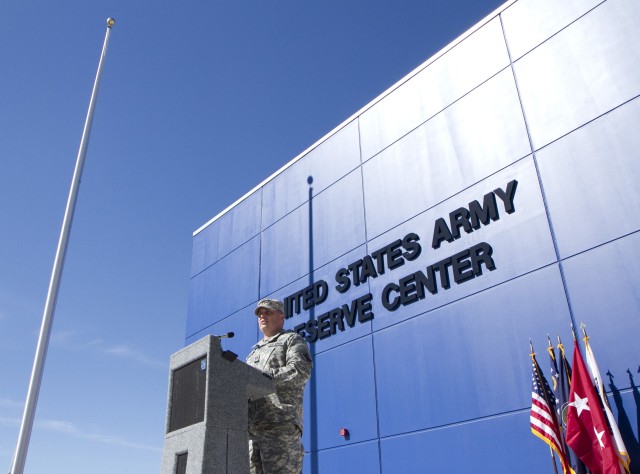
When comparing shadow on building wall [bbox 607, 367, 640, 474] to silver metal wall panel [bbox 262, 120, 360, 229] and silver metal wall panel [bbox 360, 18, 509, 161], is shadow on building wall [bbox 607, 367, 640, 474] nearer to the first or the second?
silver metal wall panel [bbox 360, 18, 509, 161]

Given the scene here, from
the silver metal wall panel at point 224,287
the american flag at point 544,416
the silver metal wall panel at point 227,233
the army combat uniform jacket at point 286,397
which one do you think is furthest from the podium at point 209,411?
the silver metal wall panel at point 227,233

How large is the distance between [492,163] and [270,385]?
14.9 ft

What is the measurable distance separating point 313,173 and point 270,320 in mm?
6148

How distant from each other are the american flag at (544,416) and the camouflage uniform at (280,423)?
8.43 feet

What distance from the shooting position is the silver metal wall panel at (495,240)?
19.6ft

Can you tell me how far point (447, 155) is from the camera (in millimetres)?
7324

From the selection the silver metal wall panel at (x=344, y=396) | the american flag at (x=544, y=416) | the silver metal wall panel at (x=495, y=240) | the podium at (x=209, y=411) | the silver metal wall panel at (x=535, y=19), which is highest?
the silver metal wall panel at (x=535, y=19)

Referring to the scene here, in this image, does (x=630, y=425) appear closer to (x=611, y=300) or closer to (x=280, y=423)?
(x=611, y=300)

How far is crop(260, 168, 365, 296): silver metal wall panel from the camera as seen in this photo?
8.54 metres

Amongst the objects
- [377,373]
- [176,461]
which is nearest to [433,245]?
[377,373]

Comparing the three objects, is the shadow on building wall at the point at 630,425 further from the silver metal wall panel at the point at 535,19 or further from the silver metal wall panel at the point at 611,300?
the silver metal wall panel at the point at 535,19

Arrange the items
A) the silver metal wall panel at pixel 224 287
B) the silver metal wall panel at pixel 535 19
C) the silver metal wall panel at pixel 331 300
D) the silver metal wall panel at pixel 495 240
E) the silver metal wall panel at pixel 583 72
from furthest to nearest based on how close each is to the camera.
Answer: the silver metal wall panel at pixel 224 287, the silver metal wall panel at pixel 331 300, the silver metal wall panel at pixel 535 19, the silver metal wall panel at pixel 495 240, the silver metal wall panel at pixel 583 72

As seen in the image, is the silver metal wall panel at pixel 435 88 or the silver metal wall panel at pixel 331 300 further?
the silver metal wall panel at pixel 331 300

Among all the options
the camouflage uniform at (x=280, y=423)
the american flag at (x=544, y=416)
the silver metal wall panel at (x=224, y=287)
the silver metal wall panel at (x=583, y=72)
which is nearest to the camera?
the camouflage uniform at (x=280, y=423)
